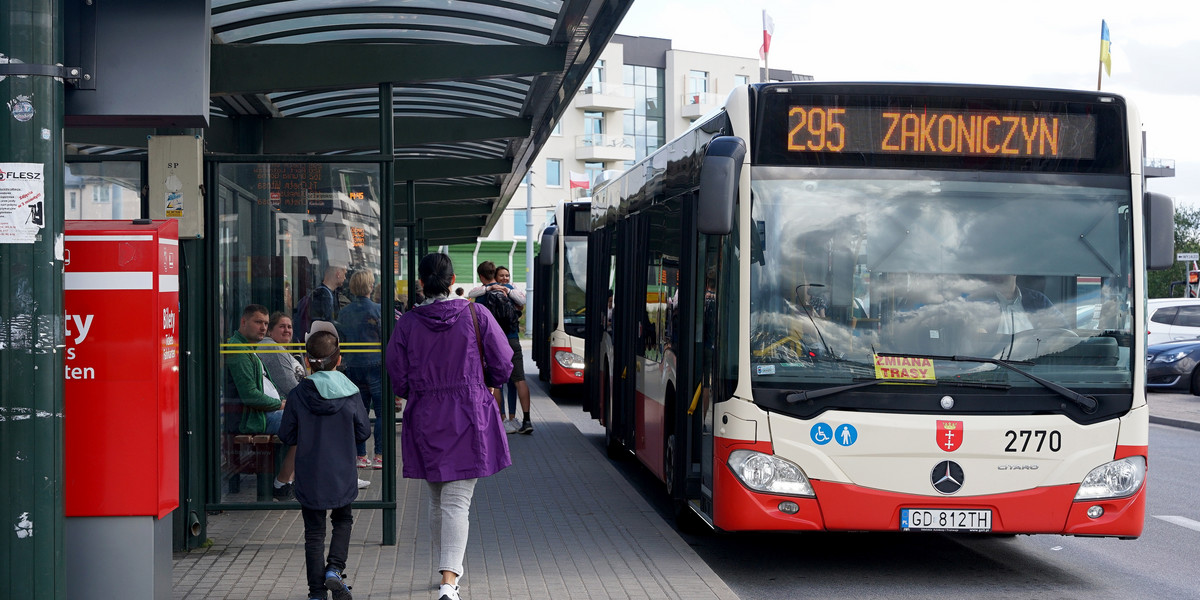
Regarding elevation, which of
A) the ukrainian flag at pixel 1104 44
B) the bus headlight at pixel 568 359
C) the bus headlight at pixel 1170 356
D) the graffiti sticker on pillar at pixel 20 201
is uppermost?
the ukrainian flag at pixel 1104 44

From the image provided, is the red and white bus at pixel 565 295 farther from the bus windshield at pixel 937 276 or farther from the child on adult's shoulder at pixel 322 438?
the child on adult's shoulder at pixel 322 438

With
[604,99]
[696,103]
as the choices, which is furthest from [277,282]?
[696,103]

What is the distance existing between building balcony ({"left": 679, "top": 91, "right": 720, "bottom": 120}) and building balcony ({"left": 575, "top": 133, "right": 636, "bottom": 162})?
4.33m

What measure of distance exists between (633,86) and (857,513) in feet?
225

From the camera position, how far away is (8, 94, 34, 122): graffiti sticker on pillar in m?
4.29

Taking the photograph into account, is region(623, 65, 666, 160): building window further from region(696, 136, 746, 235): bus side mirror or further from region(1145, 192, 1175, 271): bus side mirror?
region(696, 136, 746, 235): bus side mirror

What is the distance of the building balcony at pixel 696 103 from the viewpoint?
238 feet

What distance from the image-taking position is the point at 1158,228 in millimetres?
7180

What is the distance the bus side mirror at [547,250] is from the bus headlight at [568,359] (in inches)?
53.8

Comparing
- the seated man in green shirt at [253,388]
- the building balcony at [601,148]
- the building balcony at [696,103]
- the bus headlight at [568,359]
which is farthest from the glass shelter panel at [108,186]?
the building balcony at [696,103]

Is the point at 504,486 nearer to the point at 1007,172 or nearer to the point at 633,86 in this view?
the point at 1007,172

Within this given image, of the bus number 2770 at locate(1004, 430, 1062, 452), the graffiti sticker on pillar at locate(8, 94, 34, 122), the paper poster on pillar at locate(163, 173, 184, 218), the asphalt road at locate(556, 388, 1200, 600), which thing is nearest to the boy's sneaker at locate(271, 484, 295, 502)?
the paper poster on pillar at locate(163, 173, 184, 218)

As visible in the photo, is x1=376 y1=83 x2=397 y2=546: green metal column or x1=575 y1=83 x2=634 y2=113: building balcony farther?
x1=575 y1=83 x2=634 y2=113: building balcony

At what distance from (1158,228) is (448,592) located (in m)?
4.36
